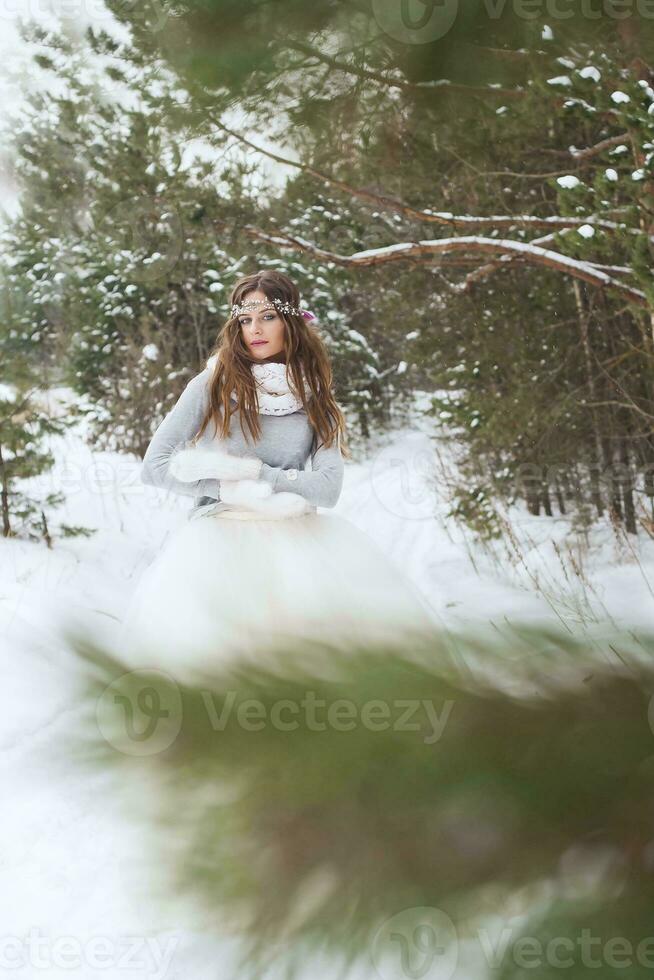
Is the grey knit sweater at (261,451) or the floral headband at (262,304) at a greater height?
the floral headband at (262,304)

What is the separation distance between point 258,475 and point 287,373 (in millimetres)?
429

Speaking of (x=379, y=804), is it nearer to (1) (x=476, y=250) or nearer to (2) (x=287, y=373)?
(2) (x=287, y=373)

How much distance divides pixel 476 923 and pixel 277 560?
193cm

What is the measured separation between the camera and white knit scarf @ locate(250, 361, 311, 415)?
105 inches

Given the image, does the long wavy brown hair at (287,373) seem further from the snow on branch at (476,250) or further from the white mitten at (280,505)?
the snow on branch at (476,250)

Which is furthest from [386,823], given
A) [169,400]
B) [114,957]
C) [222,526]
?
[169,400]

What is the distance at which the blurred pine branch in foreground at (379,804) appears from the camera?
0.36m

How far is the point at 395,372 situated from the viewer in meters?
13.6

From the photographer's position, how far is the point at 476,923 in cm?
38

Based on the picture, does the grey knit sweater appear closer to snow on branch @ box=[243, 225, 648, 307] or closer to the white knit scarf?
the white knit scarf

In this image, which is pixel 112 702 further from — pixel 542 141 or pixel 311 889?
pixel 542 141

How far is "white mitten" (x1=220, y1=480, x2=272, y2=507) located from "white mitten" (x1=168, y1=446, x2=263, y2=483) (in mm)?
34

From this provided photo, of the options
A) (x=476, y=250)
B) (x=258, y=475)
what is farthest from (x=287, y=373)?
(x=476, y=250)

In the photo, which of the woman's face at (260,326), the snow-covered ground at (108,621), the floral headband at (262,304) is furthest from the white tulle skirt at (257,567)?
the floral headband at (262,304)
